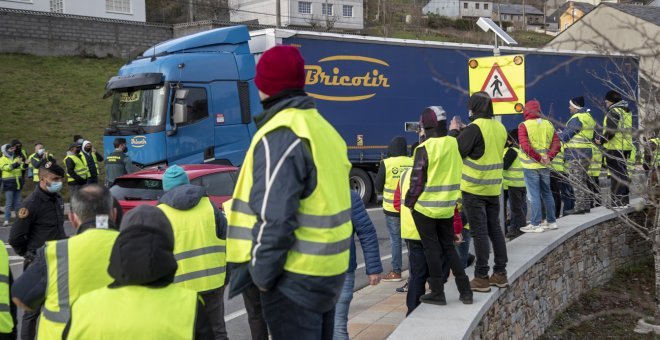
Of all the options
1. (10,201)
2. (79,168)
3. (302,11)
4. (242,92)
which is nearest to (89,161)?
(79,168)

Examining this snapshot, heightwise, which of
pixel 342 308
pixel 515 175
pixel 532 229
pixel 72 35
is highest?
pixel 72 35

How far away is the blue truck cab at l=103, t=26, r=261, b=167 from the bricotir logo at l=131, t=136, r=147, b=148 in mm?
20

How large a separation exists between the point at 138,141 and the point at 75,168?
281 centimetres

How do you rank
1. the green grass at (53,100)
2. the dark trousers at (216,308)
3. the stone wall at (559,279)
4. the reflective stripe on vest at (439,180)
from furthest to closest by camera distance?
the green grass at (53,100)
the stone wall at (559,279)
the reflective stripe on vest at (439,180)
the dark trousers at (216,308)

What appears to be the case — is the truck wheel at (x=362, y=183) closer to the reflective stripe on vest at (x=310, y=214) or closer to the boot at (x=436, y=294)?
the boot at (x=436, y=294)

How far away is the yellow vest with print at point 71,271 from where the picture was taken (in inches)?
153

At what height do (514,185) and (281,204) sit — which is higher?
(281,204)

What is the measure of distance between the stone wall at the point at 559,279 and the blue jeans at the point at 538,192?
0.48m

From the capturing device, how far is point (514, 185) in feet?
33.6

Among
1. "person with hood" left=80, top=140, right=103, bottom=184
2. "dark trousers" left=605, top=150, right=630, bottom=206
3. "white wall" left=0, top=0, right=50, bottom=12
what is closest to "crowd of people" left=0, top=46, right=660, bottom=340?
"dark trousers" left=605, top=150, right=630, bottom=206

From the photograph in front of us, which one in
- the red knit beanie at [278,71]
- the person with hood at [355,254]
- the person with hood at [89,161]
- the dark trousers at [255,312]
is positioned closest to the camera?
the red knit beanie at [278,71]

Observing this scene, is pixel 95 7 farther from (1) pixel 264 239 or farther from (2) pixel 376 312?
(1) pixel 264 239

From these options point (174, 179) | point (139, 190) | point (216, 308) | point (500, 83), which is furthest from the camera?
point (139, 190)

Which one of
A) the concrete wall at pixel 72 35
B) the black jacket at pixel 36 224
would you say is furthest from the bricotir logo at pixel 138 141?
the concrete wall at pixel 72 35
